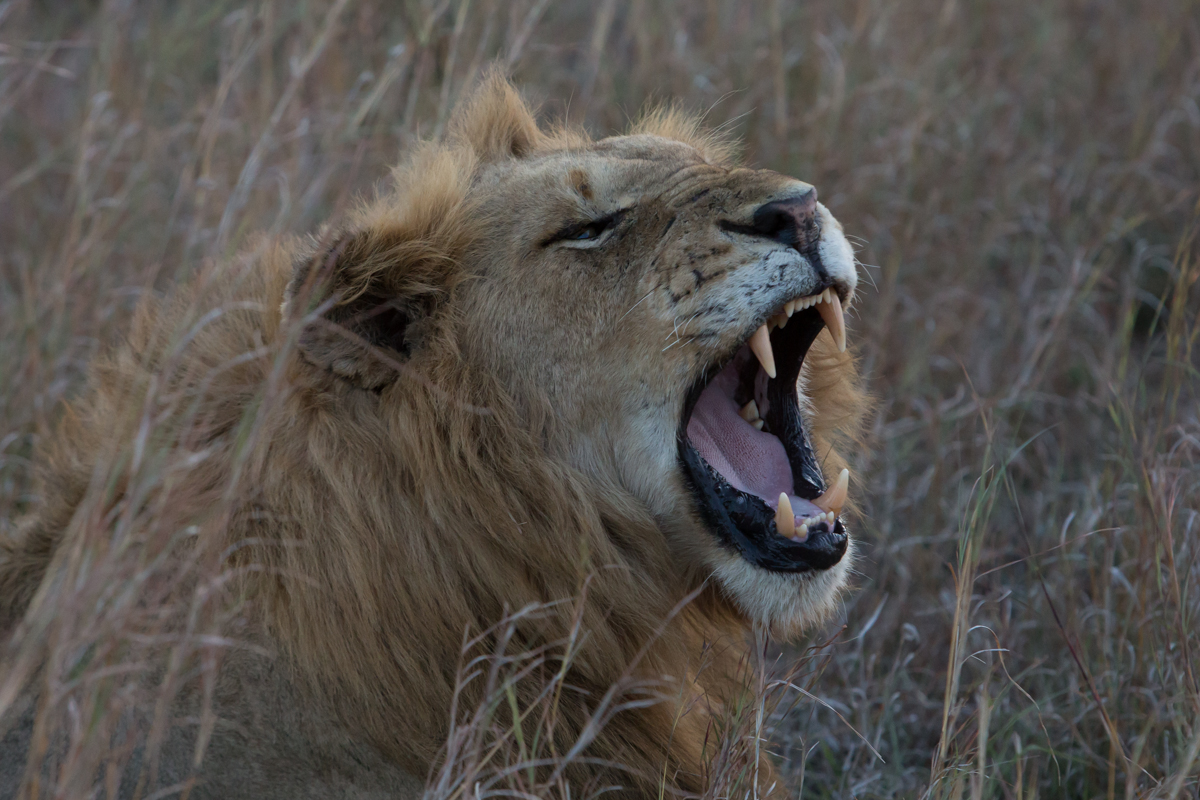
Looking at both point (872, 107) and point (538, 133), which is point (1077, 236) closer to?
point (872, 107)

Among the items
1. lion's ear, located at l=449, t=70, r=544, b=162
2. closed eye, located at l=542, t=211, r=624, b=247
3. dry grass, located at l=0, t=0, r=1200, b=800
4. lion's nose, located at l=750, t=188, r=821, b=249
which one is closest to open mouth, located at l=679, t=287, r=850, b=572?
lion's nose, located at l=750, t=188, r=821, b=249

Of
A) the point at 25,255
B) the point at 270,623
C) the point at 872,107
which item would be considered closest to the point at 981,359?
the point at 872,107

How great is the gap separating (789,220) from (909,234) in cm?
214

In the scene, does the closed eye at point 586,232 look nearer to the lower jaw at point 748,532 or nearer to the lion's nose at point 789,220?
the lion's nose at point 789,220

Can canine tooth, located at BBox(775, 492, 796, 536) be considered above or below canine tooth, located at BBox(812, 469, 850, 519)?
above

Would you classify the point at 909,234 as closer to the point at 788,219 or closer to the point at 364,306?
the point at 788,219

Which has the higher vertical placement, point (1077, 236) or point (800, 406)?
point (800, 406)

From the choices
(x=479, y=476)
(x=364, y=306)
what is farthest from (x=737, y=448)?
(x=364, y=306)

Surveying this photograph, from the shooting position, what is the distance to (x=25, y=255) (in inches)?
186

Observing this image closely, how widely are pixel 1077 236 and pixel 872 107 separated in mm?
1019

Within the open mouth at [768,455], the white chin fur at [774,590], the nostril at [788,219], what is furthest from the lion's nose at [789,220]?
the white chin fur at [774,590]

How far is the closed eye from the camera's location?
104 inches

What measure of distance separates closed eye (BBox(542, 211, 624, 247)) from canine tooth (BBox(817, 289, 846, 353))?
1.62ft

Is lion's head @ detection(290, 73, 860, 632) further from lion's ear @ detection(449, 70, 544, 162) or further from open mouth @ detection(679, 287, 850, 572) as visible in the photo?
lion's ear @ detection(449, 70, 544, 162)
